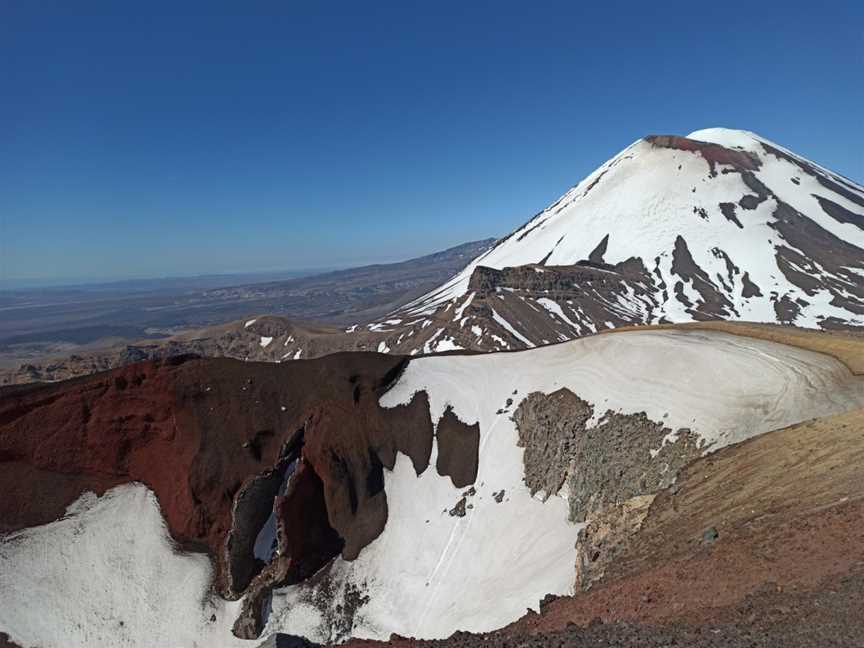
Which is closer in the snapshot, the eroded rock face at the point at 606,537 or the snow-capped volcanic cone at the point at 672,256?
the eroded rock face at the point at 606,537

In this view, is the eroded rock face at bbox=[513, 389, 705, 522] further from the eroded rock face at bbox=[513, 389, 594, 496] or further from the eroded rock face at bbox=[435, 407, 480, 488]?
the eroded rock face at bbox=[435, 407, 480, 488]

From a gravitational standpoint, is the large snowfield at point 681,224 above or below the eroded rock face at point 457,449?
above

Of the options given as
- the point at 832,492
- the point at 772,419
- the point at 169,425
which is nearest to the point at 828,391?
the point at 772,419

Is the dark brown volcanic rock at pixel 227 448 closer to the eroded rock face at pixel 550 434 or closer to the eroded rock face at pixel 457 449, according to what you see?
the eroded rock face at pixel 457 449

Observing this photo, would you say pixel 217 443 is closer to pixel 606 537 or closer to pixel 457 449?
pixel 457 449

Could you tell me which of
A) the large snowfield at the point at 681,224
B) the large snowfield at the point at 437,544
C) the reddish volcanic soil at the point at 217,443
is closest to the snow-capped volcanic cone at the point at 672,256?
the large snowfield at the point at 681,224

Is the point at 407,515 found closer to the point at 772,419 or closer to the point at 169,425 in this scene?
the point at 169,425
